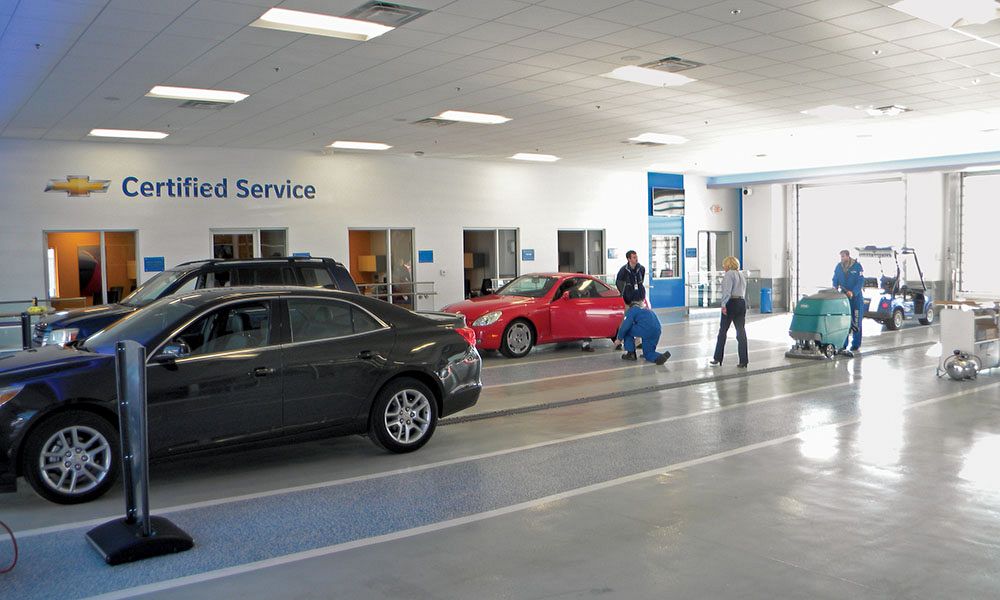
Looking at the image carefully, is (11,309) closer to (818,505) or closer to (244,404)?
(244,404)

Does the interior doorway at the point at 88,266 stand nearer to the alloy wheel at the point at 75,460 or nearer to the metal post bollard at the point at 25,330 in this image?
the metal post bollard at the point at 25,330

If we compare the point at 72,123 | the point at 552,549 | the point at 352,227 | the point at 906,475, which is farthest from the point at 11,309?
the point at 906,475

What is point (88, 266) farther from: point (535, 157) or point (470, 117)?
point (535, 157)

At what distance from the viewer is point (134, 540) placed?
16.8 feet

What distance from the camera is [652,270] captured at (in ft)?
90.1

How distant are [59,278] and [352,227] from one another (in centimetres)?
654

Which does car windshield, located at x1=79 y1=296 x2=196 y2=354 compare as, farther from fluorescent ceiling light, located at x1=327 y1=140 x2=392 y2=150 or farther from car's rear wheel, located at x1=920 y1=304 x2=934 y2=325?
car's rear wheel, located at x1=920 y1=304 x2=934 y2=325

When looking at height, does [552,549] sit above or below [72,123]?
below

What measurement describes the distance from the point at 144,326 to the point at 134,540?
2281 millimetres

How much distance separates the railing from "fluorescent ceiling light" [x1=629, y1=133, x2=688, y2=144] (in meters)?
6.54

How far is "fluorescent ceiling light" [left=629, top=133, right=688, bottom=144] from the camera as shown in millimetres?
18750

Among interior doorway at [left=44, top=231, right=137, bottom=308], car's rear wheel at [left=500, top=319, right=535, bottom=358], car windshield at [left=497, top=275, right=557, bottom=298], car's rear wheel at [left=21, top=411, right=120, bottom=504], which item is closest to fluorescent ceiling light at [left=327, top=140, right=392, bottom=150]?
interior doorway at [left=44, top=231, right=137, bottom=308]

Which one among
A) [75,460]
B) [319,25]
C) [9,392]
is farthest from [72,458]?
[319,25]

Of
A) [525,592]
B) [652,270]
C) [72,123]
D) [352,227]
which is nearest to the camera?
[525,592]
